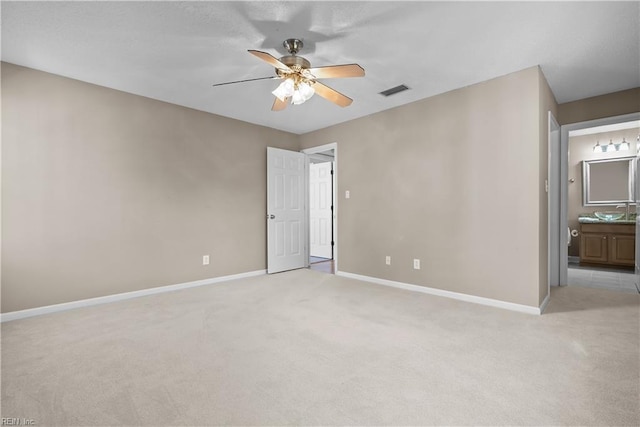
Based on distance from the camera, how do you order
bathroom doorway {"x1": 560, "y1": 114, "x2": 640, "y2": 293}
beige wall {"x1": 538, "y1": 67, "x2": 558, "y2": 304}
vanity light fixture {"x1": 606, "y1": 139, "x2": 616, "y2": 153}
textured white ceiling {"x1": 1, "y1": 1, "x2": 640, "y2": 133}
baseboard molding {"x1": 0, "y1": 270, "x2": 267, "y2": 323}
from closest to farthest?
textured white ceiling {"x1": 1, "y1": 1, "x2": 640, "y2": 133}
baseboard molding {"x1": 0, "y1": 270, "x2": 267, "y2": 323}
beige wall {"x1": 538, "y1": 67, "x2": 558, "y2": 304}
bathroom doorway {"x1": 560, "y1": 114, "x2": 640, "y2": 293}
vanity light fixture {"x1": 606, "y1": 139, "x2": 616, "y2": 153}

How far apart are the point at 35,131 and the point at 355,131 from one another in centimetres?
377

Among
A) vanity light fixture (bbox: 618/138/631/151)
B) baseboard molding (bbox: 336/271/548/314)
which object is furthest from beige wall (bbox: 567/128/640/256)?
baseboard molding (bbox: 336/271/548/314)

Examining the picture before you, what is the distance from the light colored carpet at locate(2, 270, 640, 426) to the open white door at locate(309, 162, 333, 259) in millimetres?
3571

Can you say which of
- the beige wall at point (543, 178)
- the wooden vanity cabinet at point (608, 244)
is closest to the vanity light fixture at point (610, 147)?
the wooden vanity cabinet at point (608, 244)

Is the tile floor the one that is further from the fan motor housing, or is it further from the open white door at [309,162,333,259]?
the fan motor housing

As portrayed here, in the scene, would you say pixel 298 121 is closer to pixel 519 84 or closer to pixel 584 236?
pixel 519 84

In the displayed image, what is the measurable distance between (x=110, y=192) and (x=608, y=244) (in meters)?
7.52

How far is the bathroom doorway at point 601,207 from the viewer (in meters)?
4.96

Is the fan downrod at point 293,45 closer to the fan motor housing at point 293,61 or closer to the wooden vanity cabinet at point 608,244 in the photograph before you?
the fan motor housing at point 293,61

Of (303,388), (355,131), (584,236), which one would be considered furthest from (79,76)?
(584,236)

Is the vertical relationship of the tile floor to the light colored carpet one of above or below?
above

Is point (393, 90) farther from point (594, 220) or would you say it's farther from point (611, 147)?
point (611, 147)

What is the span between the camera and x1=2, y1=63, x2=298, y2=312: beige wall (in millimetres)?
2955

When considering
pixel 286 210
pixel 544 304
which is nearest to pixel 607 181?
pixel 544 304
